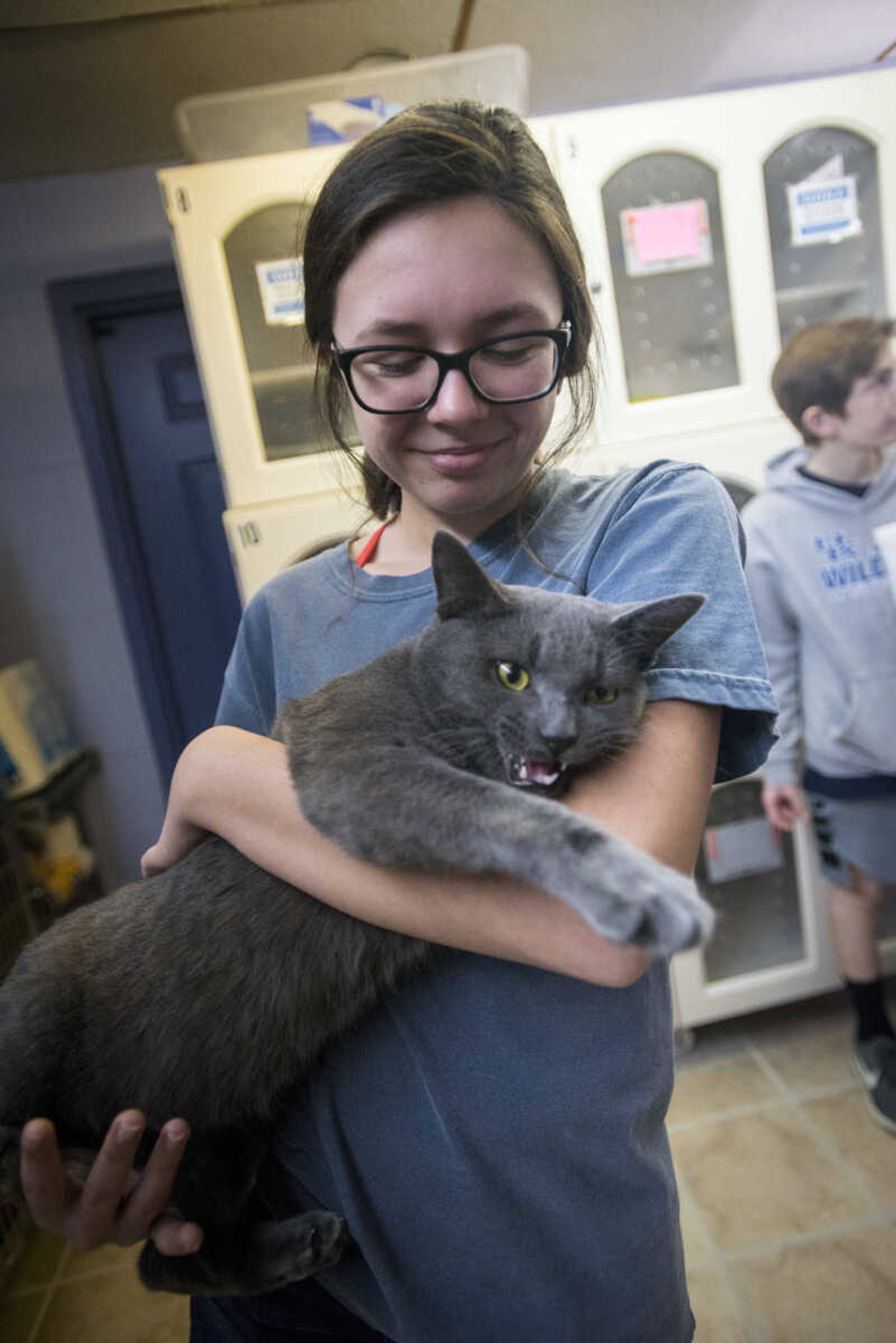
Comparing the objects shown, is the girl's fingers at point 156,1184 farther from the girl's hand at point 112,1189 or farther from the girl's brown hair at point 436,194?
the girl's brown hair at point 436,194

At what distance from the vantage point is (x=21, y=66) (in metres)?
1.43

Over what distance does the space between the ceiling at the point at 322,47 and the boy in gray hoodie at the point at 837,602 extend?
0.56 m

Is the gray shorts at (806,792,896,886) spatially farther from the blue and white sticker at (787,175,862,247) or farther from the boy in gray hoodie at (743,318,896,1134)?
the blue and white sticker at (787,175,862,247)

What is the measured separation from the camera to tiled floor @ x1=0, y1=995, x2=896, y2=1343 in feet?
4.35

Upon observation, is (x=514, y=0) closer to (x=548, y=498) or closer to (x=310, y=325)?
(x=310, y=325)

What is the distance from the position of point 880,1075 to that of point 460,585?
1898 millimetres

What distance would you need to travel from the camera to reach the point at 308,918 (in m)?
0.62

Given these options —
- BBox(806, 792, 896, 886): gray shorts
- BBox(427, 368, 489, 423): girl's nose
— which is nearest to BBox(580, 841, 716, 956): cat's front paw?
BBox(427, 368, 489, 423): girl's nose

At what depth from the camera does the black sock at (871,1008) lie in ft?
5.87

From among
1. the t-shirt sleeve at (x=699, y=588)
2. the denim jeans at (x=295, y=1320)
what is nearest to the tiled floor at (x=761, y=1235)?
the denim jeans at (x=295, y=1320)

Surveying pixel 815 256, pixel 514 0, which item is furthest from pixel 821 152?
pixel 514 0

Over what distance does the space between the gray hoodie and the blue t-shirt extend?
3.33 ft

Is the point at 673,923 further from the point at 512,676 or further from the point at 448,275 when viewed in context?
the point at 448,275

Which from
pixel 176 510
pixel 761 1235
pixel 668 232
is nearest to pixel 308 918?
pixel 176 510
